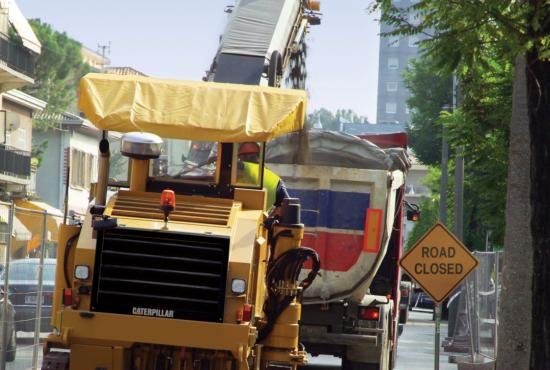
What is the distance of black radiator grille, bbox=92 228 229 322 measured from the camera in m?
12.4

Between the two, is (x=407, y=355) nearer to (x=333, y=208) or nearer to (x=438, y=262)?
(x=438, y=262)

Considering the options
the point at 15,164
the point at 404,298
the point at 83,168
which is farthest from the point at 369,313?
the point at 83,168

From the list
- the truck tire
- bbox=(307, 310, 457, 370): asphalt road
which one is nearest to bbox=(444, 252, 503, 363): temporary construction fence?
bbox=(307, 310, 457, 370): asphalt road

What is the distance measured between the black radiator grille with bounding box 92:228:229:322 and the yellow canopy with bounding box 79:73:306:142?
3.69 feet

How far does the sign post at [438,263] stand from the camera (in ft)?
60.5

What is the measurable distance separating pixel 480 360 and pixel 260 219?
13162mm

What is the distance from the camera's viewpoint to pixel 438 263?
18.7 m

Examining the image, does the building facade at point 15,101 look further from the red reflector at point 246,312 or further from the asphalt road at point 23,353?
the red reflector at point 246,312

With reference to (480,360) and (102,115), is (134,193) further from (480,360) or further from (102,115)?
(480,360)

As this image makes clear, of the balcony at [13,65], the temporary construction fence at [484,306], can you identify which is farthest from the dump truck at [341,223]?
the balcony at [13,65]

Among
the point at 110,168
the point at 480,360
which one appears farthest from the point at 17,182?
the point at 110,168

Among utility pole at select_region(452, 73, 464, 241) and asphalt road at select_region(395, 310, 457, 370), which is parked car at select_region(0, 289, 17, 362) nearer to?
asphalt road at select_region(395, 310, 457, 370)

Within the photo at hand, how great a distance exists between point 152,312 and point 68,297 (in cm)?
76

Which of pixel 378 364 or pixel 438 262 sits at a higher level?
pixel 438 262
